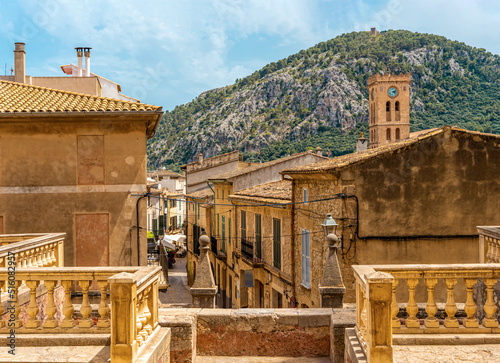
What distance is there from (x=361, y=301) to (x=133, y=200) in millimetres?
9640

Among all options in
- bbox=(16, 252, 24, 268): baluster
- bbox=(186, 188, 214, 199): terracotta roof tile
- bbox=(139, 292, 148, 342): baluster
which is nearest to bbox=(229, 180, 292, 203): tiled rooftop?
bbox=(186, 188, 214, 199): terracotta roof tile

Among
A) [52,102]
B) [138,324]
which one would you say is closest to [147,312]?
[138,324]

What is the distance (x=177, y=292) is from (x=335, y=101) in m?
107

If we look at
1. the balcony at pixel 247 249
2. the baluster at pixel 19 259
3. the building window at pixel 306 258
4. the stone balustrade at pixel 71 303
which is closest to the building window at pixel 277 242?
the building window at pixel 306 258

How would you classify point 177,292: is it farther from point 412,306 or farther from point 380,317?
point 380,317

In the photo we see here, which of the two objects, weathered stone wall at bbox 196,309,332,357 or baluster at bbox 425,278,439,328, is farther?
weathered stone wall at bbox 196,309,332,357

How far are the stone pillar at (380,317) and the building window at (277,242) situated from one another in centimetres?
1452

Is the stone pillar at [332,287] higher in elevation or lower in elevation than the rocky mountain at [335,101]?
lower

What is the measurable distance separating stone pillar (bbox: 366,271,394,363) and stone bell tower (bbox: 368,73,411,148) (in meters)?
86.3

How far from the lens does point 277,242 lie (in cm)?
1933

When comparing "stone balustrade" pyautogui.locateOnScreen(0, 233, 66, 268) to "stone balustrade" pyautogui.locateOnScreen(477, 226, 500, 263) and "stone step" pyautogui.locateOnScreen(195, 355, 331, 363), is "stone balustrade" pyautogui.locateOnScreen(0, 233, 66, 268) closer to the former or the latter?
"stone step" pyautogui.locateOnScreen(195, 355, 331, 363)

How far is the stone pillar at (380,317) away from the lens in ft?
14.8

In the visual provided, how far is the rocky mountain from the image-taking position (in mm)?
124812

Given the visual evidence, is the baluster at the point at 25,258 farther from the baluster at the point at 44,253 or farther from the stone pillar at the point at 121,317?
the stone pillar at the point at 121,317
